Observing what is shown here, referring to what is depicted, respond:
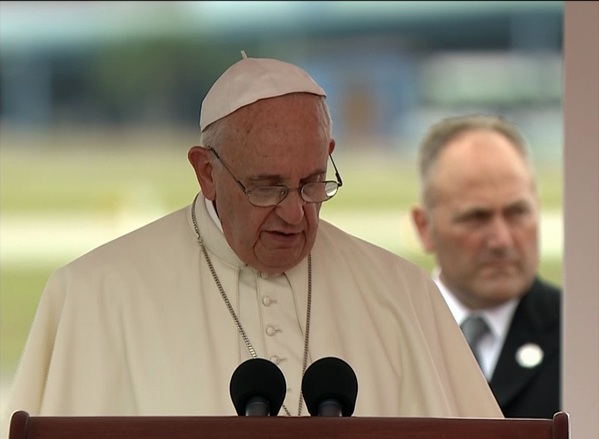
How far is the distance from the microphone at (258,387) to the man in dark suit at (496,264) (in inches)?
134

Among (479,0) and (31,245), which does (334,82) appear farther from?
(31,245)

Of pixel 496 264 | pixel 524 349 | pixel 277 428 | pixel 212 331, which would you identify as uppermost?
pixel 496 264

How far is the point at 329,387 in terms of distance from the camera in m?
2.83

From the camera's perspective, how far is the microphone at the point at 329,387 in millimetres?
2832

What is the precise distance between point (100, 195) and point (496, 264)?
31.2 feet

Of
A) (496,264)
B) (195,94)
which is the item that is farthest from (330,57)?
(496,264)

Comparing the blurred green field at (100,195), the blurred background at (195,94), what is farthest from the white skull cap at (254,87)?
the blurred green field at (100,195)

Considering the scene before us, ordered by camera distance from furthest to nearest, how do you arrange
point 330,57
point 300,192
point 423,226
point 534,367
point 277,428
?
→ point 330,57 → point 423,226 → point 534,367 → point 300,192 → point 277,428

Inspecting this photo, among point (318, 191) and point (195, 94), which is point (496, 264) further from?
point (195, 94)

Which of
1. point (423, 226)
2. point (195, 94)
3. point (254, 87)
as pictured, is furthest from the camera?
point (195, 94)

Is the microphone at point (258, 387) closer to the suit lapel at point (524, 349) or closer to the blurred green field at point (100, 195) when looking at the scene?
the suit lapel at point (524, 349)

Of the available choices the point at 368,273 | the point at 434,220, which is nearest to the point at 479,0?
the point at 434,220

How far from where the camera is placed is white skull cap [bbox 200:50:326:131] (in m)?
3.76

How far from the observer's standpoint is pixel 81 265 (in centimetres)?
382
